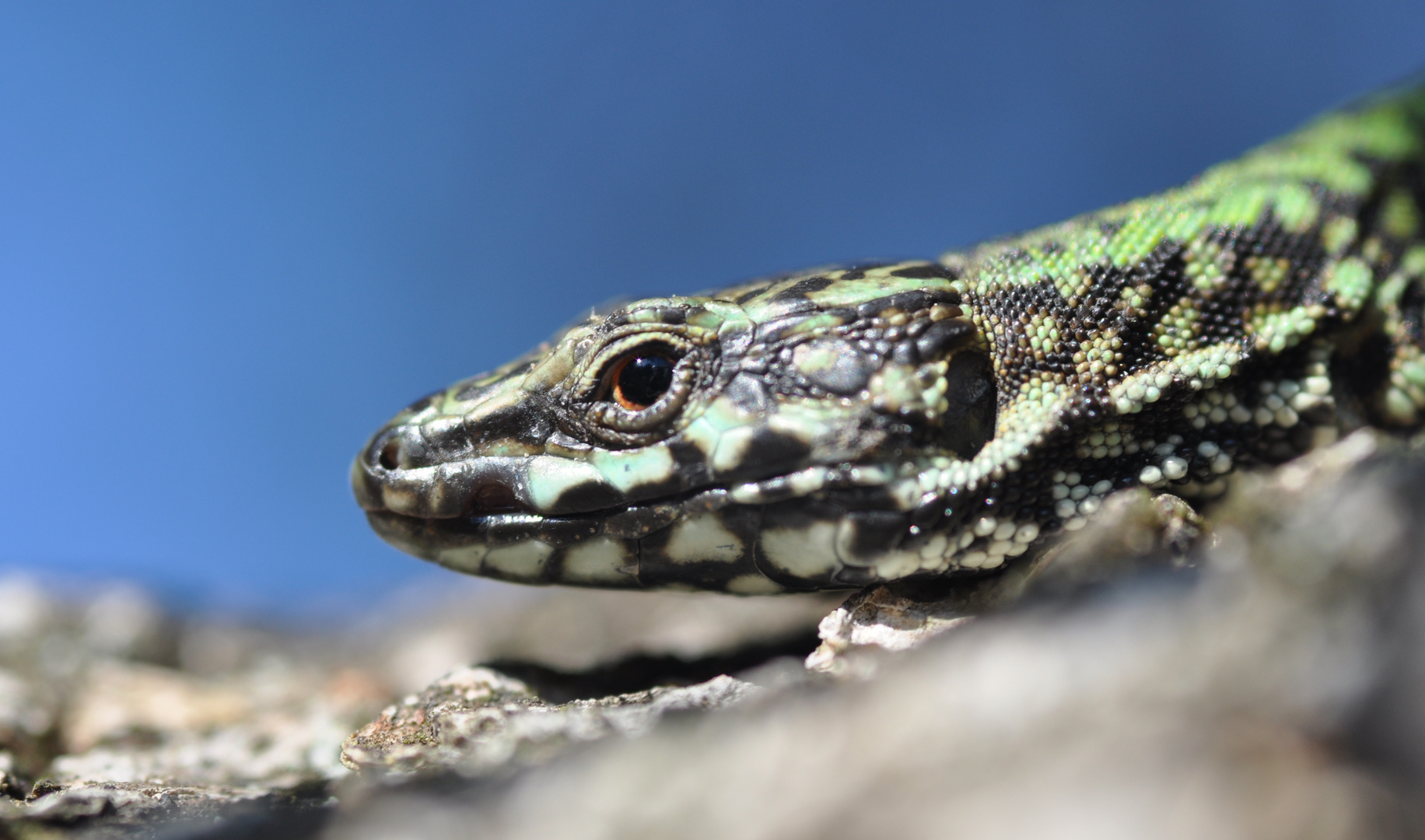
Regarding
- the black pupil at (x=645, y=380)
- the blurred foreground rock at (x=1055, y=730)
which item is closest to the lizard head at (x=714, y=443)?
the black pupil at (x=645, y=380)

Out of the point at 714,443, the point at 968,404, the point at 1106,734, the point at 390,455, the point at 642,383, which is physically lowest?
the point at 1106,734

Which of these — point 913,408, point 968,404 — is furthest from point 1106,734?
point 968,404

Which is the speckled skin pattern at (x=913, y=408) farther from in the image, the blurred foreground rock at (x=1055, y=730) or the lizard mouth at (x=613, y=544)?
the blurred foreground rock at (x=1055, y=730)

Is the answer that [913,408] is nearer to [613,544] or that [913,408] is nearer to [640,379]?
[640,379]

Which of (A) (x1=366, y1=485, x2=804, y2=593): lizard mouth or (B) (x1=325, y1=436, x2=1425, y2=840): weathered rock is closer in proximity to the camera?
(B) (x1=325, y1=436, x2=1425, y2=840): weathered rock

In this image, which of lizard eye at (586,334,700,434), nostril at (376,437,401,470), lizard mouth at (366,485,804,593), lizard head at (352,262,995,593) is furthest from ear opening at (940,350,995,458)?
nostril at (376,437,401,470)

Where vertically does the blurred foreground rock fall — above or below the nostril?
below

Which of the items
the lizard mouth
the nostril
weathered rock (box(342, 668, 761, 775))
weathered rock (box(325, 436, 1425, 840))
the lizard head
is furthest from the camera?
the nostril

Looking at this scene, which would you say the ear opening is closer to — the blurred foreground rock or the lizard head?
the lizard head
